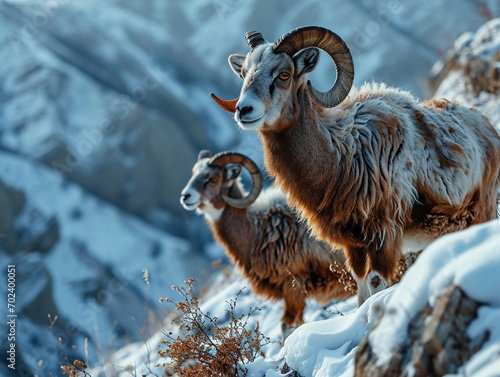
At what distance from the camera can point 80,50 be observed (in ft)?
113

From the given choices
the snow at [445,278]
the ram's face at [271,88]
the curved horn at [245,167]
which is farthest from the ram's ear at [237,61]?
the snow at [445,278]

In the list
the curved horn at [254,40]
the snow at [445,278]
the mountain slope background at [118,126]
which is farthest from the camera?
the mountain slope background at [118,126]

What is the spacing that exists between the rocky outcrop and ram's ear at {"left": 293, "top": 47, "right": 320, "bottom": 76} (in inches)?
110

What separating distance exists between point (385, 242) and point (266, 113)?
4.79 ft

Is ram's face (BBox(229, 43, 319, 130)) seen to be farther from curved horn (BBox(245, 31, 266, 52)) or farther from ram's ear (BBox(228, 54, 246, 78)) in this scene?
ram's ear (BBox(228, 54, 246, 78))

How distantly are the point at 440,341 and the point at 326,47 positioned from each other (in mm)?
3085

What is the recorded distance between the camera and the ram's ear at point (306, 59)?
4215 millimetres

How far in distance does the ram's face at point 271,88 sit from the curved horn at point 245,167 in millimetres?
2904

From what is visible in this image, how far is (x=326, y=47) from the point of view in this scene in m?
4.31

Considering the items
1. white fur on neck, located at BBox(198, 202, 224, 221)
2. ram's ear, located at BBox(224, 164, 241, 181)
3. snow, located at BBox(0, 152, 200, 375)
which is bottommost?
snow, located at BBox(0, 152, 200, 375)

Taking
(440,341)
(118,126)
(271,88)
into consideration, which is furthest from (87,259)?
(440,341)

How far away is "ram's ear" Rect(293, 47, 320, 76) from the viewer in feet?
13.8

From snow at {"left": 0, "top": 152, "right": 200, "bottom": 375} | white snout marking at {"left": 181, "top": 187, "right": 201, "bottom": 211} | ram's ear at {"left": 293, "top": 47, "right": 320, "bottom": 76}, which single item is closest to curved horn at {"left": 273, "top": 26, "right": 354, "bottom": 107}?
ram's ear at {"left": 293, "top": 47, "right": 320, "bottom": 76}

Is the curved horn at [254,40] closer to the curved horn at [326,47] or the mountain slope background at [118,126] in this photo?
the curved horn at [326,47]
